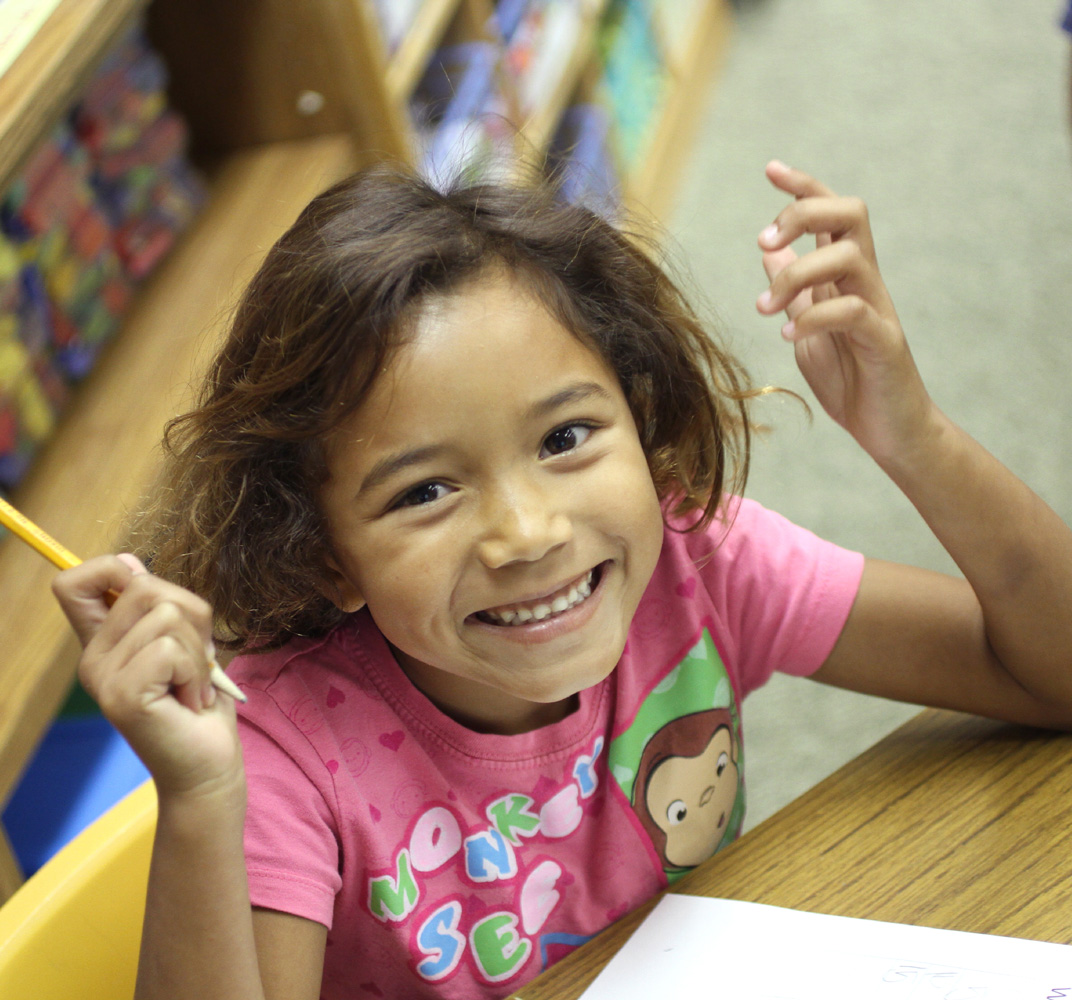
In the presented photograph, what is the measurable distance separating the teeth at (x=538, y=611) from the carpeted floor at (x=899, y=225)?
2.91ft

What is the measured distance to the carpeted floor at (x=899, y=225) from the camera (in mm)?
1899

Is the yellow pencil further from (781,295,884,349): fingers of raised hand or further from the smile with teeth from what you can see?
(781,295,884,349): fingers of raised hand

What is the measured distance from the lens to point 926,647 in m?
0.89

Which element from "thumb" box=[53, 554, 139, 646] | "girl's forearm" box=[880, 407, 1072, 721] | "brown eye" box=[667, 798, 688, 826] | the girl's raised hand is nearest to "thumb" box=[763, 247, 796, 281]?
the girl's raised hand

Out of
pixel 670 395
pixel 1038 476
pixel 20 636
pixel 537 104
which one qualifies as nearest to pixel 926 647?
pixel 670 395

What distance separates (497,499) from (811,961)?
300 millimetres

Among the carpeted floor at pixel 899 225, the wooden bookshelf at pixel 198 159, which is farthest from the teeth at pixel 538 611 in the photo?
the carpeted floor at pixel 899 225

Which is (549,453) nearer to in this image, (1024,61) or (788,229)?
(788,229)

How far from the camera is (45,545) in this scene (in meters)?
0.64

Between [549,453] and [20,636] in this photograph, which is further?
[20,636]

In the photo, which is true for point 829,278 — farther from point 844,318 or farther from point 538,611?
point 538,611

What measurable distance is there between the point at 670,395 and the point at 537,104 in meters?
1.68

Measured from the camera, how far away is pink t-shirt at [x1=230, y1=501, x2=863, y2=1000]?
798mm

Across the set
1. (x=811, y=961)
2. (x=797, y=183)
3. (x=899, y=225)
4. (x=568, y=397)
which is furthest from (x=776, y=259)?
(x=899, y=225)
